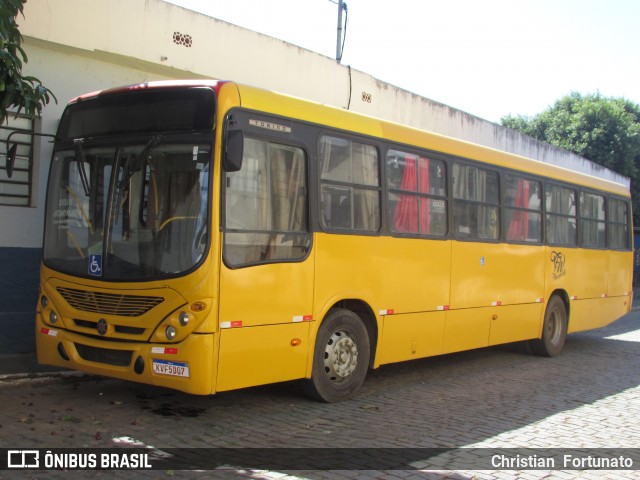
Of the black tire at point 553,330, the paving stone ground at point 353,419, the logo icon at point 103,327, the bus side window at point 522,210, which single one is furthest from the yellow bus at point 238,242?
the black tire at point 553,330

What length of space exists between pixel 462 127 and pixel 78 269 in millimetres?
13242

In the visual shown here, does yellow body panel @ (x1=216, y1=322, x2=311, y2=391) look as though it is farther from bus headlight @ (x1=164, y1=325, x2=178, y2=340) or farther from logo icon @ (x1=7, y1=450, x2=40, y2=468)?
logo icon @ (x1=7, y1=450, x2=40, y2=468)

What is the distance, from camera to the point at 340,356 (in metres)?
7.45

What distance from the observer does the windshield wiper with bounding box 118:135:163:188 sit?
6.33 meters

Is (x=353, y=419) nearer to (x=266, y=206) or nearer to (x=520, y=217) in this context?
(x=266, y=206)

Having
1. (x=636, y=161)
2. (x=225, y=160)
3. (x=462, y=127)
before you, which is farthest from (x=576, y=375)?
(x=636, y=161)

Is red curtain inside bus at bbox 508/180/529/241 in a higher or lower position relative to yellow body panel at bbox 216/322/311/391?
higher

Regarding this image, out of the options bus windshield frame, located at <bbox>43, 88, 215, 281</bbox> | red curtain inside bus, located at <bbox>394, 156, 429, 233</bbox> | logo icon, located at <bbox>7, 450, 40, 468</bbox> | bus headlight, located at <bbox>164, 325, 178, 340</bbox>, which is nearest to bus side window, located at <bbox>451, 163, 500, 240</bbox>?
red curtain inside bus, located at <bbox>394, 156, 429, 233</bbox>

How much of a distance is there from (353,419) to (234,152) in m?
2.81

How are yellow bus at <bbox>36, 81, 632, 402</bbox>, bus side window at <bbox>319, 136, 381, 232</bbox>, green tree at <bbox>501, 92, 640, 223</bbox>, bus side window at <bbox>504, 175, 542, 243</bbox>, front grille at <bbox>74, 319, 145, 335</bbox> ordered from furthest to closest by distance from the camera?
green tree at <bbox>501, 92, 640, 223</bbox> < bus side window at <bbox>504, 175, 542, 243</bbox> < bus side window at <bbox>319, 136, 381, 232</bbox> < front grille at <bbox>74, 319, 145, 335</bbox> < yellow bus at <bbox>36, 81, 632, 402</bbox>

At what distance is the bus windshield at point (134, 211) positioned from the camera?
6.14 metres

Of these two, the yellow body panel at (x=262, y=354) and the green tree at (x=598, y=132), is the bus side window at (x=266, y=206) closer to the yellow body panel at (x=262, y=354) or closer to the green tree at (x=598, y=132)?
the yellow body panel at (x=262, y=354)

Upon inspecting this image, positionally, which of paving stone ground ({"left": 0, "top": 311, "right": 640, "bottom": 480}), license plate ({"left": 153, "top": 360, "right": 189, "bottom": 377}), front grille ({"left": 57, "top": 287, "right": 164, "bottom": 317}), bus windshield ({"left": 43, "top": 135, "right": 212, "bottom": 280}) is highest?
bus windshield ({"left": 43, "top": 135, "right": 212, "bottom": 280})

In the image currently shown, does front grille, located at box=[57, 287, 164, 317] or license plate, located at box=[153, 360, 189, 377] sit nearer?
license plate, located at box=[153, 360, 189, 377]
